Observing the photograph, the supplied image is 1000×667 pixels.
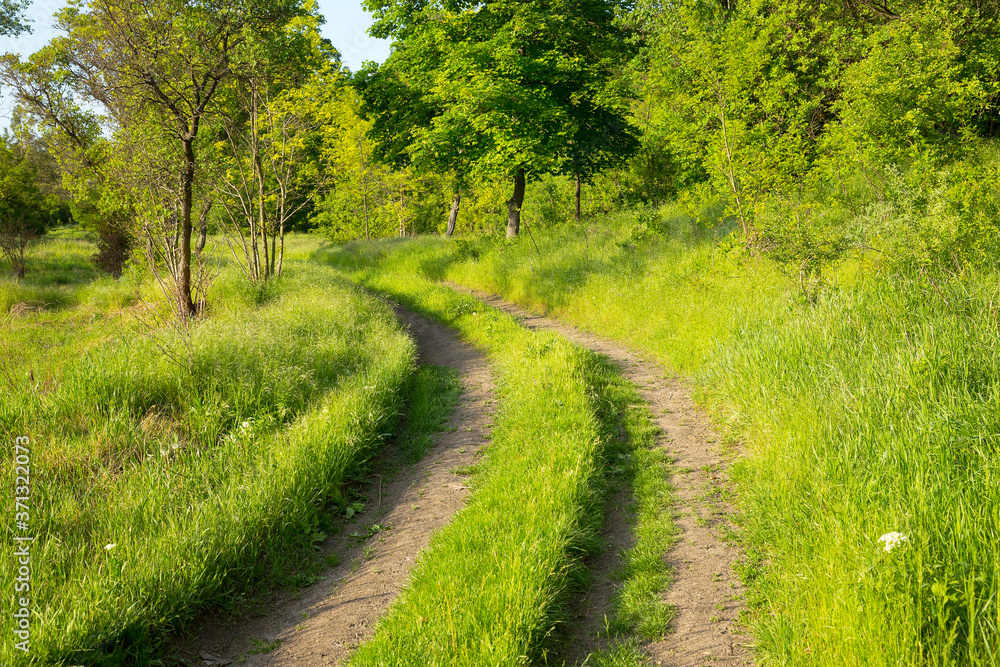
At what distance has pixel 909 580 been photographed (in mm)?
2814

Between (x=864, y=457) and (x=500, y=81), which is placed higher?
(x=500, y=81)

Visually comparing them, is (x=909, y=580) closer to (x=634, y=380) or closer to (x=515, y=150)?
(x=634, y=380)

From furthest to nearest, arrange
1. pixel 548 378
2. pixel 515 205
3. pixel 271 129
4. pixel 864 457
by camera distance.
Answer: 1. pixel 515 205
2. pixel 271 129
3. pixel 548 378
4. pixel 864 457

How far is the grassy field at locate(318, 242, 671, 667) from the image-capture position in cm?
336

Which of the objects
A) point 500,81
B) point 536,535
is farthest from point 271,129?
point 536,535

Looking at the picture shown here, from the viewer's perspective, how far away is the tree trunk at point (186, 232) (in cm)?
970

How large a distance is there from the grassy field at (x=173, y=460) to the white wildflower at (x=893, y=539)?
4.08m

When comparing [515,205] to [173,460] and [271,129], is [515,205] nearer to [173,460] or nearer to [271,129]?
[271,129]

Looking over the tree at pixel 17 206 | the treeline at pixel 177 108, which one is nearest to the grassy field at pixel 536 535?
the treeline at pixel 177 108

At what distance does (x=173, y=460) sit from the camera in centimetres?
526

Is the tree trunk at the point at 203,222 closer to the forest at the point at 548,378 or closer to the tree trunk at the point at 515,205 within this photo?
the forest at the point at 548,378

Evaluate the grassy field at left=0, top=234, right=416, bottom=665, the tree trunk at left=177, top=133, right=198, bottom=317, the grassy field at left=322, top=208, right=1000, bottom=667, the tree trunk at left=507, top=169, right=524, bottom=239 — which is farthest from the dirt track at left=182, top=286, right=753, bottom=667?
the tree trunk at left=507, top=169, right=524, bottom=239

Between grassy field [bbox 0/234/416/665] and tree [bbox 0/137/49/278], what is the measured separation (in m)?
13.3

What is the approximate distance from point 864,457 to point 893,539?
1.21 meters
